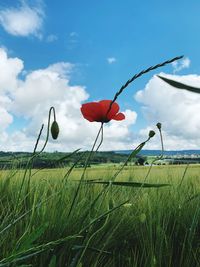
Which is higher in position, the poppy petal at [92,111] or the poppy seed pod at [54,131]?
the poppy petal at [92,111]

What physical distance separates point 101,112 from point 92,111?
0.02 meters

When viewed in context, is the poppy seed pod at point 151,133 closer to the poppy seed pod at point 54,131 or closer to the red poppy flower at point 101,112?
the red poppy flower at point 101,112

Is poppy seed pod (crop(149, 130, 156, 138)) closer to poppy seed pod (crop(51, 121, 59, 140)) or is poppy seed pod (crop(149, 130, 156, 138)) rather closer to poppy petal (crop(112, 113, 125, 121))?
poppy petal (crop(112, 113, 125, 121))

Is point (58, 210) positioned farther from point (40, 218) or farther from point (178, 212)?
point (178, 212)

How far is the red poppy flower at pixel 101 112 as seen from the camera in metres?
0.73

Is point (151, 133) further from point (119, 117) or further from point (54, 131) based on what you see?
point (54, 131)

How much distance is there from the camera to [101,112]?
73 cm

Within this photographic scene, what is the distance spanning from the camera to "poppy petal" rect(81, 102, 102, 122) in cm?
73

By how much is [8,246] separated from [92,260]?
0.18 m

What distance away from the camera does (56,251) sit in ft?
2.87

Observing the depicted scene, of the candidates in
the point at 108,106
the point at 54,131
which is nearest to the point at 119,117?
the point at 108,106

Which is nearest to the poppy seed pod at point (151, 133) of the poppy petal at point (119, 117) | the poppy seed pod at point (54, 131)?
the poppy petal at point (119, 117)

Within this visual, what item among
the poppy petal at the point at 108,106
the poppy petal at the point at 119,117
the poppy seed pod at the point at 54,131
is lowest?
the poppy seed pod at the point at 54,131

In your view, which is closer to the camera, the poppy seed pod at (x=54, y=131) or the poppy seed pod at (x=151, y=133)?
the poppy seed pod at (x=54, y=131)
